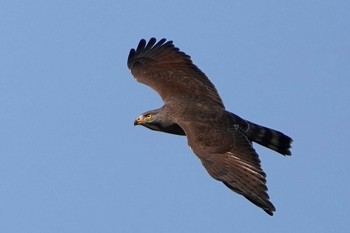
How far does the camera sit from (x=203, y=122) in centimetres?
1856

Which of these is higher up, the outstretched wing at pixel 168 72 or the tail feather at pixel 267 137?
the outstretched wing at pixel 168 72

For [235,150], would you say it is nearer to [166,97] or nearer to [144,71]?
[166,97]

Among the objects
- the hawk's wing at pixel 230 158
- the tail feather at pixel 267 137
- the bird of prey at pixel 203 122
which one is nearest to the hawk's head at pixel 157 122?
the bird of prey at pixel 203 122

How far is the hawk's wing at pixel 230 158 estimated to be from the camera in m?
16.1

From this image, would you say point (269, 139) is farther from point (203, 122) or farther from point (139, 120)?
point (139, 120)

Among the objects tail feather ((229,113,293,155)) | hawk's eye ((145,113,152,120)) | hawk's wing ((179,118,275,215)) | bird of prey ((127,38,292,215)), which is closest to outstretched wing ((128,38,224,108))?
bird of prey ((127,38,292,215))

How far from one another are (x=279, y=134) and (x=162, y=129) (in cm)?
243

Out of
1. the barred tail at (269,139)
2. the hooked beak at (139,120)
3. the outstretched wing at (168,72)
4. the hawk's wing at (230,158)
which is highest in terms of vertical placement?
the outstretched wing at (168,72)

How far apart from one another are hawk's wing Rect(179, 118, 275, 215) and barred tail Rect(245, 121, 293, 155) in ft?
2.39

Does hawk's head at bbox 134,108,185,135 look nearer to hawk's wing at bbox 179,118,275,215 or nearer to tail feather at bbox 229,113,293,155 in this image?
hawk's wing at bbox 179,118,275,215

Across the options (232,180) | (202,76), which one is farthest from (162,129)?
(232,180)

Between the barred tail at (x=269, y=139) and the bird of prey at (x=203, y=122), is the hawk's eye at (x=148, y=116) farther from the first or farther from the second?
the barred tail at (x=269, y=139)

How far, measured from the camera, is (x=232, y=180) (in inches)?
648

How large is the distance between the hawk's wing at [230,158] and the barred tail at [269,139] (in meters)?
0.73
